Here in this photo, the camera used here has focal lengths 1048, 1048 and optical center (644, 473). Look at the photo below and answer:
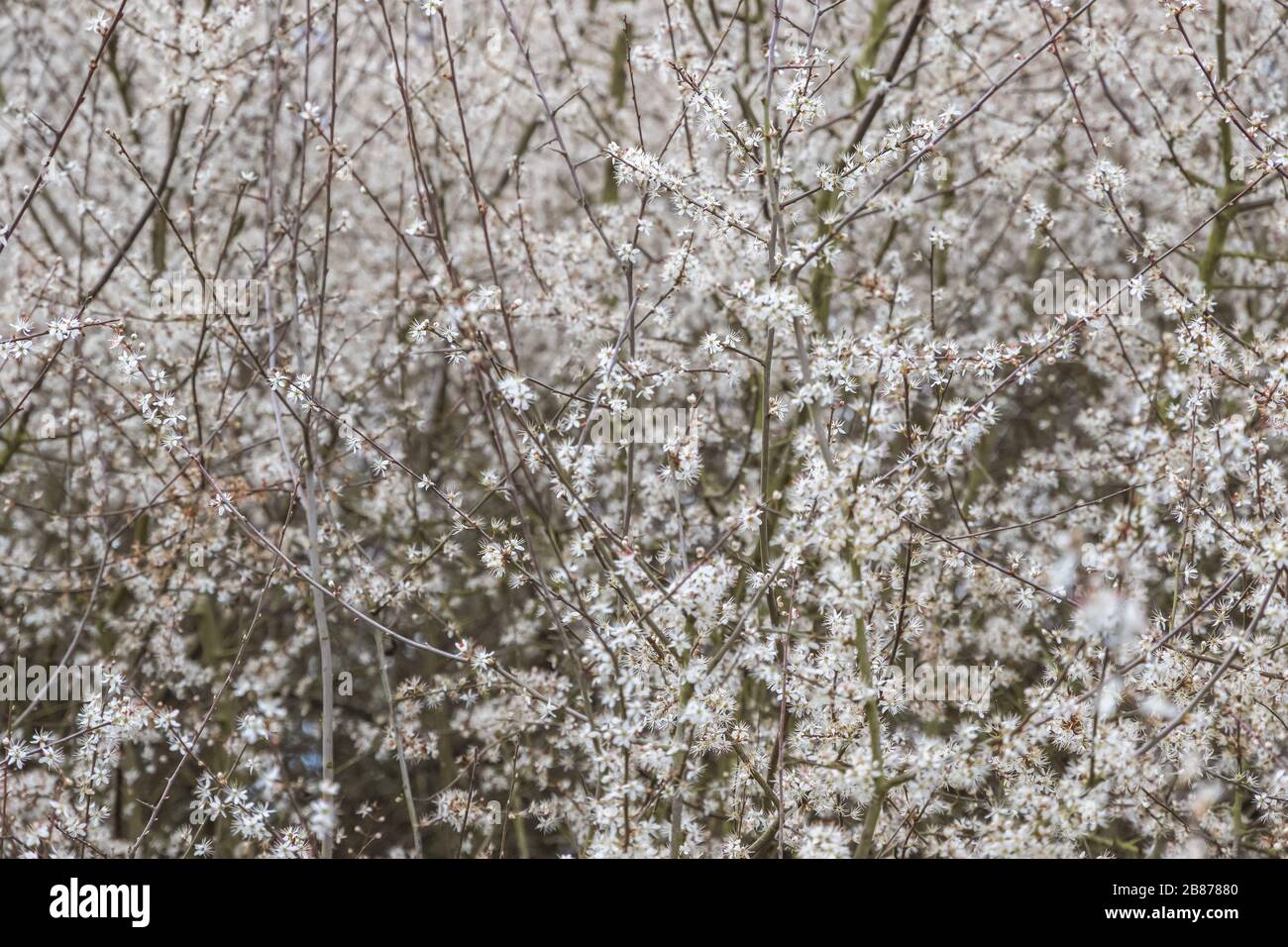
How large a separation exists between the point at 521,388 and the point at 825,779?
1.63 m

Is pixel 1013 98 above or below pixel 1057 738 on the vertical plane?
above

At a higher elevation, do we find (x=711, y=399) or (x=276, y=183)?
(x=276, y=183)

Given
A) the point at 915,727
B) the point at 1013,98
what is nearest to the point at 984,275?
the point at 1013,98

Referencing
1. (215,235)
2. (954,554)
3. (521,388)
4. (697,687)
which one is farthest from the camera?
(215,235)

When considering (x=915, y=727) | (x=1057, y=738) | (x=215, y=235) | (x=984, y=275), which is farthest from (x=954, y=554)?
(x=215, y=235)

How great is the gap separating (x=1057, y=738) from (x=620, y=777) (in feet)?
4.40

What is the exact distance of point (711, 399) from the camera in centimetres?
600

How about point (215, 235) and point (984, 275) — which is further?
point (984, 275)

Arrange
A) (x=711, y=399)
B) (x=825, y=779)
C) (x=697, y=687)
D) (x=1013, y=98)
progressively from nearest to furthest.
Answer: (x=697, y=687) → (x=825, y=779) → (x=711, y=399) → (x=1013, y=98)

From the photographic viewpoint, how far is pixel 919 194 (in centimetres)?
631

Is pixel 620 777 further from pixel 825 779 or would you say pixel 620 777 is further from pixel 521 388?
pixel 521 388

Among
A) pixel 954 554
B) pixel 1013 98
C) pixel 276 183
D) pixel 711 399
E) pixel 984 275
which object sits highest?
pixel 1013 98
